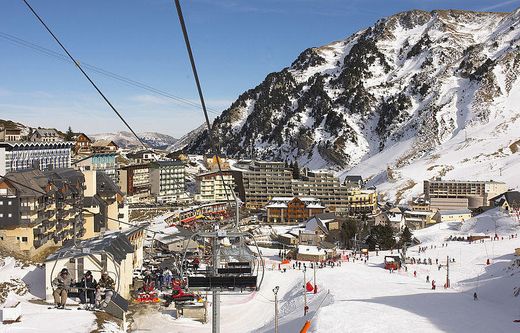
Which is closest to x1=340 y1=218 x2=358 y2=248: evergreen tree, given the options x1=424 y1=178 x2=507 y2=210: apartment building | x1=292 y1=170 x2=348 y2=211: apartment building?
x1=292 y1=170 x2=348 y2=211: apartment building

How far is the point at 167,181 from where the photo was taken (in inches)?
3649

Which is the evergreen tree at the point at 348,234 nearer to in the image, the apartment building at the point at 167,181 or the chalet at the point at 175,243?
the chalet at the point at 175,243

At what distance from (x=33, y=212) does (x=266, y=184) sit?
62540mm

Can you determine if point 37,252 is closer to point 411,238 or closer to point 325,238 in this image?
point 325,238

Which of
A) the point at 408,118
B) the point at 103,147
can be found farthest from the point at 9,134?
the point at 408,118

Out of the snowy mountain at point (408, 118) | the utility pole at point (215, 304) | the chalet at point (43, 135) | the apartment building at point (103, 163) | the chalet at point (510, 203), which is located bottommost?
the chalet at point (510, 203)

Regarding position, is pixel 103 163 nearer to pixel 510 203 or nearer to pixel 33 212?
pixel 33 212

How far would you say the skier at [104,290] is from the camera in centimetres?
2224

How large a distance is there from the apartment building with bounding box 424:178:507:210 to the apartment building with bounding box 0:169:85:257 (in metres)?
71.2

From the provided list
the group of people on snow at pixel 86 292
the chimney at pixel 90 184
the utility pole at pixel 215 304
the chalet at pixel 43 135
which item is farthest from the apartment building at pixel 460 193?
the utility pole at pixel 215 304

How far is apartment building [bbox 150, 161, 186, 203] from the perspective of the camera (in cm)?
8935

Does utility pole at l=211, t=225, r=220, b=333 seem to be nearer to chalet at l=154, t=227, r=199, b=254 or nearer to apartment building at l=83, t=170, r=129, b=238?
apartment building at l=83, t=170, r=129, b=238

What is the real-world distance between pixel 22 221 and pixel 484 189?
83.5 m

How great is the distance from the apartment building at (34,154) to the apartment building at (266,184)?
32.2 metres
